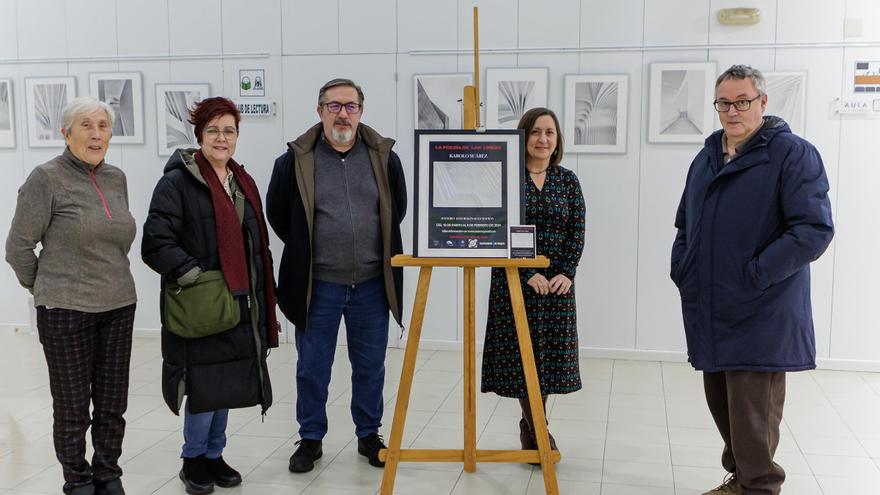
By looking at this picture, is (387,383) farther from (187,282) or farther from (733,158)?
(733,158)

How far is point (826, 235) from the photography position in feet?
9.07

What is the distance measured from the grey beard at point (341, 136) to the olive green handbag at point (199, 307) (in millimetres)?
803

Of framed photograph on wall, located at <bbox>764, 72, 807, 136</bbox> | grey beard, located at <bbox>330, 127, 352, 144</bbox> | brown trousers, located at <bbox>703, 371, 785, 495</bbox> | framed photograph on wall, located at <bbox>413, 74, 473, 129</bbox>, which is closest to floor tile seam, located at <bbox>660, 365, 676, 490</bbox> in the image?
brown trousers, located at <bbox>703, 371, 785, 495</bbox>

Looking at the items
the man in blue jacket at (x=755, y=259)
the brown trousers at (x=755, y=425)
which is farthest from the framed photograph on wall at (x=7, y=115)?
the brown trousers at (x=755, y=425)

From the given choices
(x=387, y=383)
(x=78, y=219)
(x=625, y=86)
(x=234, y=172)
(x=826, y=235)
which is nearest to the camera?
(x=826, y=235)

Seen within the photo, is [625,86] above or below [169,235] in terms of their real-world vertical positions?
above

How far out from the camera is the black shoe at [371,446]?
12.1 feet

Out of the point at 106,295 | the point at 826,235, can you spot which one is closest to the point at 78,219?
the point at 106,295

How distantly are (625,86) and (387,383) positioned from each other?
257cm

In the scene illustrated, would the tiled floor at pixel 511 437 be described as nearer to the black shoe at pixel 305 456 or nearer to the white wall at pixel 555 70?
the black shoe at pixel 305 456

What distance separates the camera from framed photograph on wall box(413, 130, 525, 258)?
123 inches

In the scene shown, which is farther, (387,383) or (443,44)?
(443,44)

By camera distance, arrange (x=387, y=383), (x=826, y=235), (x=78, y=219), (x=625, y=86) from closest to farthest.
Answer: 1. (x=826, y=235)
2. (x=78, y=219)
3. (x=387, y=383)
4. (x=625, y=86)

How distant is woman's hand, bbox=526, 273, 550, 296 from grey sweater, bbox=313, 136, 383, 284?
27.8 inches
